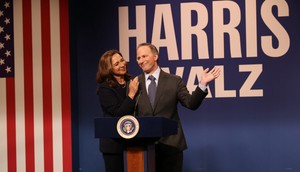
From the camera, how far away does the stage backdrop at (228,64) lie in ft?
14.6

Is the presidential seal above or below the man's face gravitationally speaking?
below

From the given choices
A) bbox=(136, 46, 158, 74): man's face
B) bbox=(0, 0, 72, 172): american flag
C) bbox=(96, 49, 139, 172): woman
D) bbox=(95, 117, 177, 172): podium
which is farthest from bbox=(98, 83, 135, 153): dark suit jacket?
bbox=(0, 0, 72, 172): american flag

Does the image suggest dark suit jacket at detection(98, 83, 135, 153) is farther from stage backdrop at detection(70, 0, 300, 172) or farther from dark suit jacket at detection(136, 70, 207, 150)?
stage backdrop at detection(70, 0, 300, 172)

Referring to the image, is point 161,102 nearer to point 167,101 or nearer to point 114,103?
point 167,101

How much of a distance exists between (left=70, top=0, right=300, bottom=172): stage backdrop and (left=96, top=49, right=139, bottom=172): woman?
1.51 meters

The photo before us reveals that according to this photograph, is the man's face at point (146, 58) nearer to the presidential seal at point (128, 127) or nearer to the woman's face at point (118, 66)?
the woman's face at point (118, 66)

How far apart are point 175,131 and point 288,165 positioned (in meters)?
1.98

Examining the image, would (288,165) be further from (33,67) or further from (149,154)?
(33,67)

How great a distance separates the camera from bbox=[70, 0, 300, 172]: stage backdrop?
4441 mm

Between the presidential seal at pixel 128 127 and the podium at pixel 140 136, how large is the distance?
0.02 meters

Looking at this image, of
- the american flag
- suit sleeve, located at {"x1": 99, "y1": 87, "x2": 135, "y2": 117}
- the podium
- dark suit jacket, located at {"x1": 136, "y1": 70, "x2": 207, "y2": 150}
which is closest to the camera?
the podium

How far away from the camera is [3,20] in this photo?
469 centimetres

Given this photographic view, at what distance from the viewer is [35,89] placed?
4625mm

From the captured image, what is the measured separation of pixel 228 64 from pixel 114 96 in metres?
1.82
